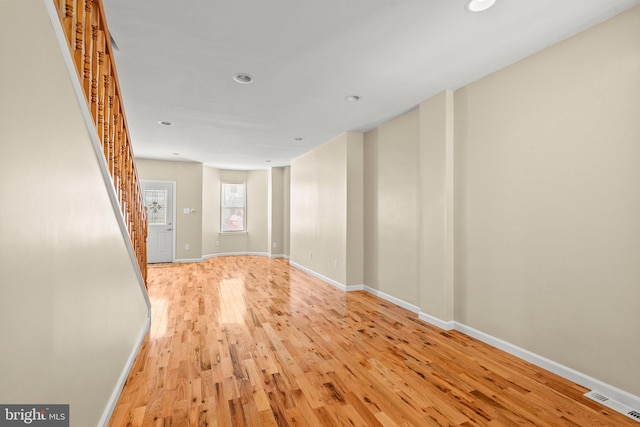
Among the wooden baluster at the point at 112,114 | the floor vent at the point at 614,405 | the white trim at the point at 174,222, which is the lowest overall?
the floor vent at the point at 614,405

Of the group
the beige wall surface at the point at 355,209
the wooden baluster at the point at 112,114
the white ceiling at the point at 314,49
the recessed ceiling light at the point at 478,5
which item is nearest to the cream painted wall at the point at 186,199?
the white ceiling at the point at 314,49

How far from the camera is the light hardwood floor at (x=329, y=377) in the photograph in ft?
5.92

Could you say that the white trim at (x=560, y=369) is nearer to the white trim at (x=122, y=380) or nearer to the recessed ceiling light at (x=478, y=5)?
the recessed ceiling light at (x=478, y=5)

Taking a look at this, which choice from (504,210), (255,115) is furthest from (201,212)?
(504,210)

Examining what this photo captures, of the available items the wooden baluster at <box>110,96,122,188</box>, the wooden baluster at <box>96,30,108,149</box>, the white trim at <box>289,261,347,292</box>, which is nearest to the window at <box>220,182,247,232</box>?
the white trim at <box>289,261,347,292</box>

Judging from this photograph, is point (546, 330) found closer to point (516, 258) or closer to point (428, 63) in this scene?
point (516, 258)

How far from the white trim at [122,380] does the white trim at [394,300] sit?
3020mm

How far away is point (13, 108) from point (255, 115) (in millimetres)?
3245

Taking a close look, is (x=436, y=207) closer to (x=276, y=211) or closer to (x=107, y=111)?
(x=107, y=111)

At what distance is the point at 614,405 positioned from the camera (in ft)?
6.29

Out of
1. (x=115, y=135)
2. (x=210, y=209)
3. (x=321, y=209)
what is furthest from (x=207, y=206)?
(x=115, y=135)

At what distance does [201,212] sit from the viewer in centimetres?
782

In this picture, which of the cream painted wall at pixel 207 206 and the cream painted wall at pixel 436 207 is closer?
the cream painted wall at pixel 436 207

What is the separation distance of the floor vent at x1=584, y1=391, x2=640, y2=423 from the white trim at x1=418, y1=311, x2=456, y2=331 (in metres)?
1.22
